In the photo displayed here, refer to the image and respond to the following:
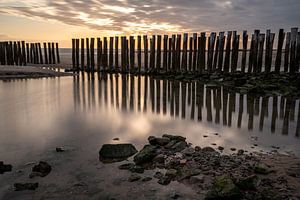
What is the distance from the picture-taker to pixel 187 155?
4.89 metres

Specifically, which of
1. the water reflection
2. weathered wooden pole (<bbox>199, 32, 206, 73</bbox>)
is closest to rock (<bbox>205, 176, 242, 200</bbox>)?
the water reflection

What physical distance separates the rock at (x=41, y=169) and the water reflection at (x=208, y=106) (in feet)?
13.0

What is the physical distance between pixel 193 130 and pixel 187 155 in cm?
167

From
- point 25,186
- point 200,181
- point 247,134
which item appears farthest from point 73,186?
point 247,134

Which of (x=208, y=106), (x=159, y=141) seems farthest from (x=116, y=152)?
(x=208, y=106)

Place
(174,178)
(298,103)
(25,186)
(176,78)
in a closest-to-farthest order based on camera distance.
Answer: (25,186) < (174,178) < (298,103) < (176,78)

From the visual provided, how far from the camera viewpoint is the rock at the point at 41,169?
420 centimetres

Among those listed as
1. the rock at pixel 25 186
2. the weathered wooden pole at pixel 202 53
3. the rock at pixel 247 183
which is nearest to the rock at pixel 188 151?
the rock at pixel 247 183

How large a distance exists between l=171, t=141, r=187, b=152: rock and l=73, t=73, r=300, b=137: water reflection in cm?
199

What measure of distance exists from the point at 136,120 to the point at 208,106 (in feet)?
8.90

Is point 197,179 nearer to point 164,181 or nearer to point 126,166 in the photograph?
point 164,181

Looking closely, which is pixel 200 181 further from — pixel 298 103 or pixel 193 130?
pixel 298 103

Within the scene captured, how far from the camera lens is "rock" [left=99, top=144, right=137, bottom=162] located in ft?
16.0

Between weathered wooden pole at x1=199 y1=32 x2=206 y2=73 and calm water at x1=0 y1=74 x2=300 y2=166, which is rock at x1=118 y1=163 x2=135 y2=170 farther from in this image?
weathered wooden pole at x1=199 y1=32 x2=206 y2=73
